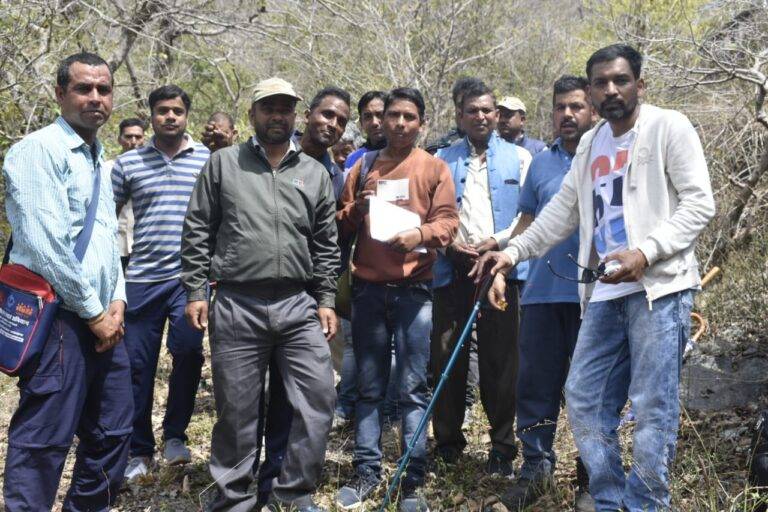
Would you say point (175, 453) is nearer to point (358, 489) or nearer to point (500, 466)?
point (358, 489)

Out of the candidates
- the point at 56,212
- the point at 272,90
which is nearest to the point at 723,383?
the point at 272,90

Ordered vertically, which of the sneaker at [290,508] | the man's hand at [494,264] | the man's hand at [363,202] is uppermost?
the man's hand at [363,202]

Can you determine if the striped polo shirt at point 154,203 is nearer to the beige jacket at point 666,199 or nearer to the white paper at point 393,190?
the white paper at point 393,190

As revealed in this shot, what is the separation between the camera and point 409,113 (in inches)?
196

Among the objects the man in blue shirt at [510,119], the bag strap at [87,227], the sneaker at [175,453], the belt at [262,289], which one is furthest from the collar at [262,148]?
the man in blue shirt at [510,119]

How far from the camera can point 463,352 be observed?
5285 millimetres

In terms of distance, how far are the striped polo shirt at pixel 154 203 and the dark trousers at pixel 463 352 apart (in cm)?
169

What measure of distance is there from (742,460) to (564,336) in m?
1.35

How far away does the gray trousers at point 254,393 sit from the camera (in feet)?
14.3

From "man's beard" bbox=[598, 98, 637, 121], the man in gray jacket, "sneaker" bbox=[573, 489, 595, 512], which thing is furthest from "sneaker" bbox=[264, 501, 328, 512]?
"man's beard" bbox=[598, 98, 637, 121]

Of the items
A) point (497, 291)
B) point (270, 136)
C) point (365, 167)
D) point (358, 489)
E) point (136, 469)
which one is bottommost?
point (136, 469)

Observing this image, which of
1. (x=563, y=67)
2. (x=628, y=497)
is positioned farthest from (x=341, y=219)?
(x=563, y=67)

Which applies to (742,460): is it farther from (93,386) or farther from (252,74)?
(252,74)

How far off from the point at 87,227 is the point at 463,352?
241 cm
